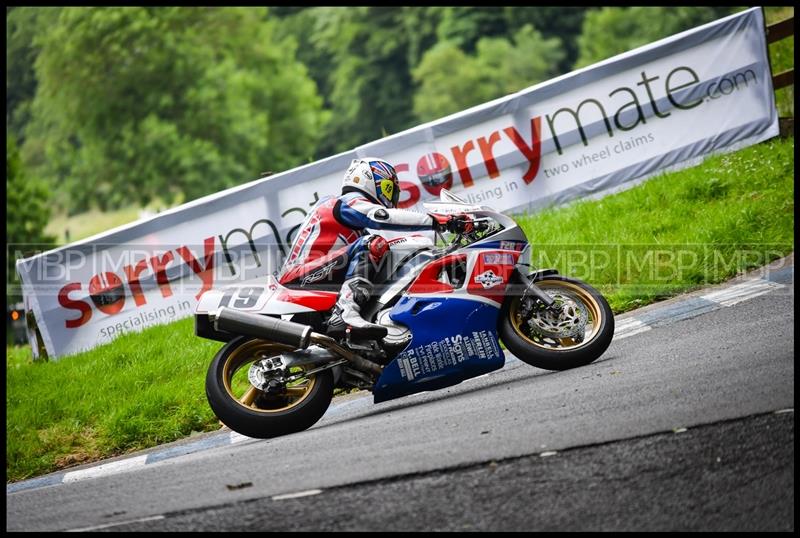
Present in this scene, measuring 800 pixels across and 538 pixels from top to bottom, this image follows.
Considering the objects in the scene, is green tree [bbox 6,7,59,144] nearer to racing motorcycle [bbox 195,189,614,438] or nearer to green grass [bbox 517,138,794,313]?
green grass [bbox 517,138,794,313]

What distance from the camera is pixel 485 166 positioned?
46.3ft

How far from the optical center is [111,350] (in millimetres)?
12062

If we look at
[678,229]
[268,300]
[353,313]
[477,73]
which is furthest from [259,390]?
[477,73]

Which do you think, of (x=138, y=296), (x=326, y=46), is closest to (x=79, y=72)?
(x=326, y=46)

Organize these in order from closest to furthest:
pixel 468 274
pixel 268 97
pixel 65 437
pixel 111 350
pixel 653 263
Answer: pixel 468 274, pixel 65 437, pixel 653 263, pixel 111 350, pixel 268 97

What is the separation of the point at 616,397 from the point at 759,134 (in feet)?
28.2

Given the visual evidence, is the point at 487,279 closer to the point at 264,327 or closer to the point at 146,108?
the point at 264,327

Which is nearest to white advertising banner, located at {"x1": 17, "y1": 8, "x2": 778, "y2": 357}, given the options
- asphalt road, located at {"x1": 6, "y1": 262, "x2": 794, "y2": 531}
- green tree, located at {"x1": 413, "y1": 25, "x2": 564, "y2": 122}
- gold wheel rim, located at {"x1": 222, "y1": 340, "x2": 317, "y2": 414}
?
gold wheel rim, located at {"x1": 222, "y1": 340, "x2": 317, "y2": 414}

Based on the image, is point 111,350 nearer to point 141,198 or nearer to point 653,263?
point 653,263

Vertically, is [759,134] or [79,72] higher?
[79,72]

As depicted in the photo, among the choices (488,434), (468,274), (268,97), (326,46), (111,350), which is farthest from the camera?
(326,46)

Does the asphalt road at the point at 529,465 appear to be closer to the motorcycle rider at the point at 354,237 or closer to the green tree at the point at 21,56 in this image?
the motorcycle rider at the point at 354,237

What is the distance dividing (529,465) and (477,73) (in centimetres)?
7208

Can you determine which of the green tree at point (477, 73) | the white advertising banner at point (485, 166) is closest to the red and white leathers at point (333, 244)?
the white advertising banner at point (485, 166)
